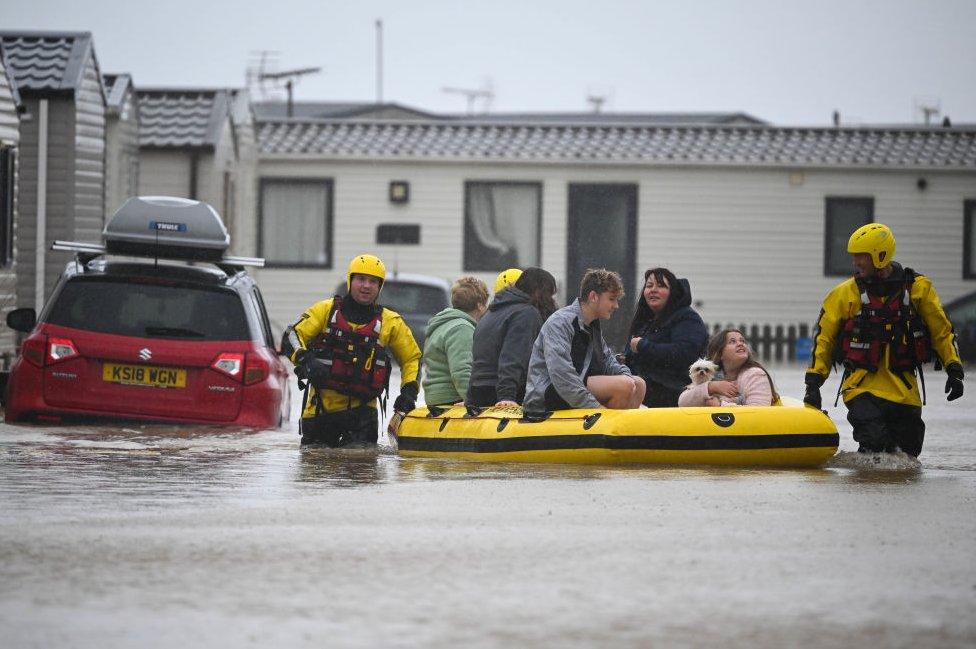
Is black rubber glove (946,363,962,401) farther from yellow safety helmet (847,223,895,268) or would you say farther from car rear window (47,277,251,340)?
car rear window (47,277,251,340)

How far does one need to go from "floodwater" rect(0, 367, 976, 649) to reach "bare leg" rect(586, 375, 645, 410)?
658 millimetres

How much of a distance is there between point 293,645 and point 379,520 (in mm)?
2928

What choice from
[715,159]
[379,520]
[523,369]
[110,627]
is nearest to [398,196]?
[715,159]

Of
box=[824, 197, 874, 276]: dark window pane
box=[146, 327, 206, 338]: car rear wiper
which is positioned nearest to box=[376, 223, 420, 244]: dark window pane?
box=[824, 197, 874, 276]: dark window pane

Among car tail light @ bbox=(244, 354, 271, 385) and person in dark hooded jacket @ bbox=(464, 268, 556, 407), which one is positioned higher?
person in dark hooded jacket @ bbox=(464, 268, 556, 407)

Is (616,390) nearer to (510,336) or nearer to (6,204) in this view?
(510,336)

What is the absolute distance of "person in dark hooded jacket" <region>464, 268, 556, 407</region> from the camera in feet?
39.4

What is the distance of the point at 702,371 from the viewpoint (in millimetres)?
12109

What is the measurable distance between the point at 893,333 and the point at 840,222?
2347cm

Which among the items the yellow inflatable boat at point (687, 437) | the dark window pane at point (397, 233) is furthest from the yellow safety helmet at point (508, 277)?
the dark window pane at point (397, 233)

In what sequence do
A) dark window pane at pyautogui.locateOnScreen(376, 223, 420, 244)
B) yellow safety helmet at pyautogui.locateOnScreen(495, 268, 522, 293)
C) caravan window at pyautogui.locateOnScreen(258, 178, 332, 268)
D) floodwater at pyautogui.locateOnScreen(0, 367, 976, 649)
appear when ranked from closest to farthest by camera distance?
floodwater at pyautogui.locateOnScreen(0, 367, 976, 649), yellow safety helmet at pyautogui.locateOnScreen(495, 268, 522, 293), dark window pane at pyautogui.locateOnScreen(376, 223, 420, 244), caravan window at pyautogui.locateOnScreen(258, 178, 332, 268)

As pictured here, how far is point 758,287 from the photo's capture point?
113 ft

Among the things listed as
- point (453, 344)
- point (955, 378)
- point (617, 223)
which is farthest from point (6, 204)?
point (617, 223)

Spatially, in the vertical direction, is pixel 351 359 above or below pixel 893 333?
below
